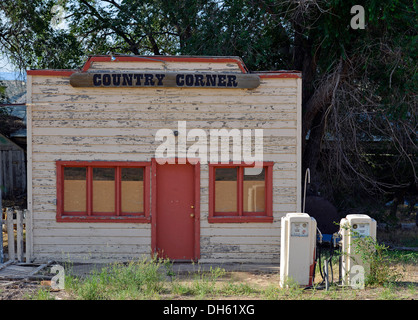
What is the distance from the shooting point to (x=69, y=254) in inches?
436

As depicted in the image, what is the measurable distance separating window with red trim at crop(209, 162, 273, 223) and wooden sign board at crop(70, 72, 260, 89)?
6.15 ft

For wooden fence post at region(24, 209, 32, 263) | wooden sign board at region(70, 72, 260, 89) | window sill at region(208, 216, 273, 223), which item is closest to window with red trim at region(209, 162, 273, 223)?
window sill at region(208, 216, 273, 223)

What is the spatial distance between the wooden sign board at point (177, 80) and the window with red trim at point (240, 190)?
1.87 meters

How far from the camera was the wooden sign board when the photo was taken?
1104 cm

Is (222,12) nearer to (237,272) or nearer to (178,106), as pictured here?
(178,106)

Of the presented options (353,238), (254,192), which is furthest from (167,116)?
(353,238)

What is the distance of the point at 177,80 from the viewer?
1106cm

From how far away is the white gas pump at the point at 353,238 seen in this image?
842cm

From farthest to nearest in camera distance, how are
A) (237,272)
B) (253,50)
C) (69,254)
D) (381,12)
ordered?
(253,50)
(381,12)
(69,254)
(237,272)

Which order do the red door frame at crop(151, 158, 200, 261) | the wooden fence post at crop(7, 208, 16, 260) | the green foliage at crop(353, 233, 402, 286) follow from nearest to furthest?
the green foliage at crop(353, 233, 402, 286)
the wooden fence post at crop(7, 208, 16, 260)
the red door frame at crop(151, 158, 200, 261)

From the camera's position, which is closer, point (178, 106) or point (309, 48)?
point (178, 106)

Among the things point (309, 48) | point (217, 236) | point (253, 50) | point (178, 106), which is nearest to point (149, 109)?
point (178, 106)

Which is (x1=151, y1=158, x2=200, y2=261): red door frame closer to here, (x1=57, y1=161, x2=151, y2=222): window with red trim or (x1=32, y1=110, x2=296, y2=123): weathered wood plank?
(x1=57, y1=161, x2=151, y2=222): window with red trim

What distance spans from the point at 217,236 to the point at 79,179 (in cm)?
341
